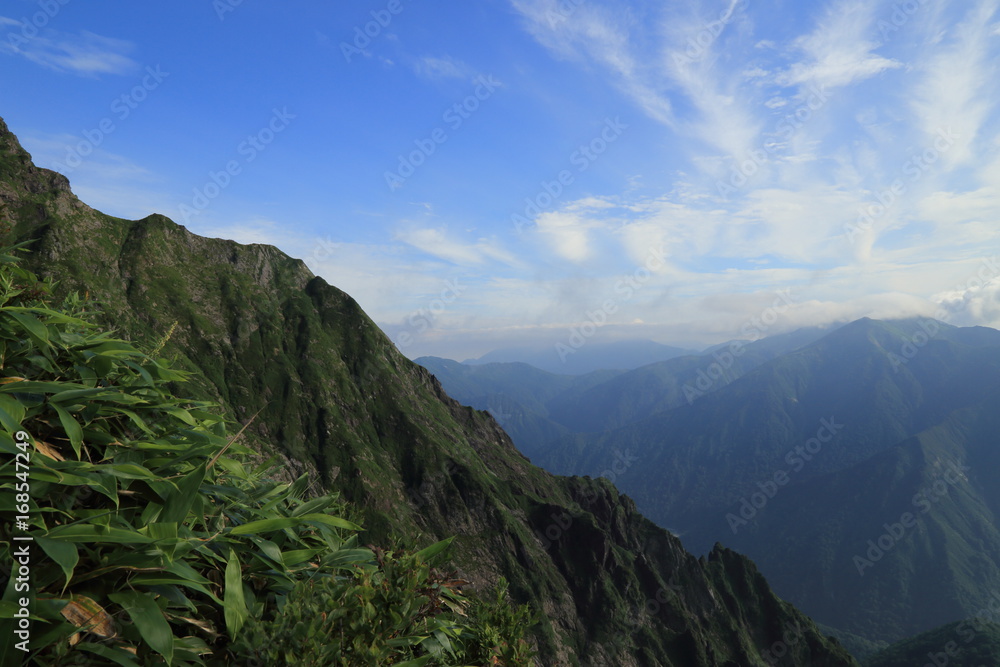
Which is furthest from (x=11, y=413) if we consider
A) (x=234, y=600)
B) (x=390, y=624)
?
(x=390, y=624)

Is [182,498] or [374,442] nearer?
[182,498]

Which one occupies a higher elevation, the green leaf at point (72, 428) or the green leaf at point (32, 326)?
the green leaf at point (32, 326)

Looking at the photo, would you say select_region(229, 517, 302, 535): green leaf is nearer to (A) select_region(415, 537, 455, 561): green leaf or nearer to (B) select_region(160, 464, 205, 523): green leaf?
(B) select_region(160, 464, 205, 523): green leaf

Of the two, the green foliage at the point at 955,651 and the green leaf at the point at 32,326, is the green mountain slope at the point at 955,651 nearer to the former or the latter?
the green foliage at the point at 955,651

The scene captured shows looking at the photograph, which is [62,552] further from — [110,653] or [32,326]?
[32,326]

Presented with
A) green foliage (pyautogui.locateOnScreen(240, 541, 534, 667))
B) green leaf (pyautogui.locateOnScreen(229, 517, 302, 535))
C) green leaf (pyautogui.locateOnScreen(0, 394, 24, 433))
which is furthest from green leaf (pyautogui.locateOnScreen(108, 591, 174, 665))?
green leaf (pyautogui.locateOnScreen(0, 394, 24, 433))

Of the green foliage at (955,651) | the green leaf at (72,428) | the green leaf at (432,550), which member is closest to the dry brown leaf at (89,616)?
the green leaf at (72,428)
